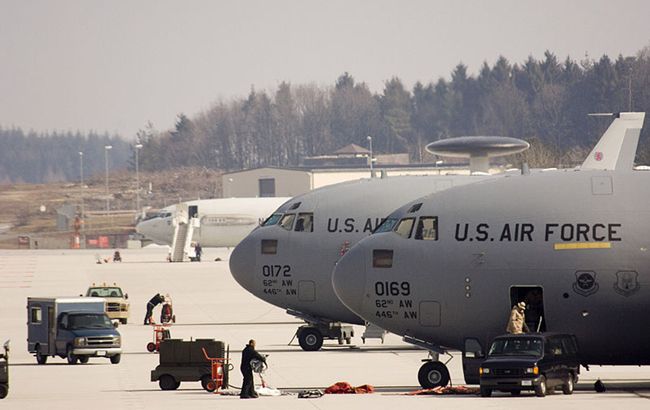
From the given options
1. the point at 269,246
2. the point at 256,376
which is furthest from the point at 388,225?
the point at 269,246

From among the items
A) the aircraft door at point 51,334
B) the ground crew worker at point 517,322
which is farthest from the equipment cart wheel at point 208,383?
the aircraft door at point 51,334

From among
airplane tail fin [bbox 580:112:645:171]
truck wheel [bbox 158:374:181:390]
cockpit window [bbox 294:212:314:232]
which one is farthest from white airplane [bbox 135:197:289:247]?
truck wheel [bbox 158:374:181:390]

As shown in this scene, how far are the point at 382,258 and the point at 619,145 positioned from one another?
36588mm

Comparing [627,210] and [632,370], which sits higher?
[627,210]

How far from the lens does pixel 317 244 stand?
58188mm

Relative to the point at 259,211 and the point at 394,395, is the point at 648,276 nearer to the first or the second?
the point at 394,395

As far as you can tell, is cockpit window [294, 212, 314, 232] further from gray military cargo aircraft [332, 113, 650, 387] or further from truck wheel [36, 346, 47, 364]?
gray military cargo aircraft [332, 113, 650, 387]

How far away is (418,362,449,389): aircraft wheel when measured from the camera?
43.9 m

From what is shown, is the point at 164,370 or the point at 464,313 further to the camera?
the point at 164,370

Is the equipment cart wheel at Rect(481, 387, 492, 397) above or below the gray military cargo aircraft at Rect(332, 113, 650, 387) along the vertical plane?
below

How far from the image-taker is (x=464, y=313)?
43594mm

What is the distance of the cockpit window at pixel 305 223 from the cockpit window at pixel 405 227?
13.3 m

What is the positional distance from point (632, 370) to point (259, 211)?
329ft

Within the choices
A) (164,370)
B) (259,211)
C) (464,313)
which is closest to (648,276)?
(464,313)
